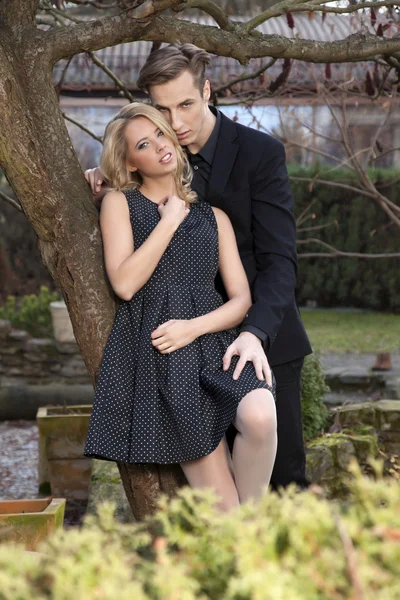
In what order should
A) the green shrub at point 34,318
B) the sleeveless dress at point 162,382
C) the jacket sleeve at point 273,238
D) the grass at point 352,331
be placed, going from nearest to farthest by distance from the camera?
the sleeveless dress at point 162,382, the jacket sleeve at point 273,238, the green shrub at point 34,318, the grass at point 352,331

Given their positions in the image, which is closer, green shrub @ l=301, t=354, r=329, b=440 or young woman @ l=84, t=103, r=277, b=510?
young woman @ l=84, t=103, r=277, b=510

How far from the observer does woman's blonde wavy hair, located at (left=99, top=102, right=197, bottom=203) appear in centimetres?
279

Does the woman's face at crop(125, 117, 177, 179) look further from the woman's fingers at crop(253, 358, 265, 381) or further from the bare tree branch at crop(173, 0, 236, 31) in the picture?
the woman's fingers at crop(253, 358, 265, 381)

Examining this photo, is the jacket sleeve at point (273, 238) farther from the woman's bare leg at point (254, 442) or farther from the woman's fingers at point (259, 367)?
the woman's bare leg at point (254, 442)

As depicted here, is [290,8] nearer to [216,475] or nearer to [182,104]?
[182,104]

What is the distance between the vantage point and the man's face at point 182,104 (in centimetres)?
285

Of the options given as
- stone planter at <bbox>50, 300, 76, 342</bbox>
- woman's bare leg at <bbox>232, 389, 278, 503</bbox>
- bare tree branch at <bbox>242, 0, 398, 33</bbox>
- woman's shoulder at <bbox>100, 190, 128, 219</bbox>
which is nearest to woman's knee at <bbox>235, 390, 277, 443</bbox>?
woman's bare leg at <bbox>232, 389, 278, 503</bbox>

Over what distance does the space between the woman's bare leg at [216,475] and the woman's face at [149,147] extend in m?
0.90

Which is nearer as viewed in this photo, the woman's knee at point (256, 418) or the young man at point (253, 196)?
the woman's knee at point (256, 418)

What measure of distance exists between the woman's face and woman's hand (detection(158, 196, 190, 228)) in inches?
4.1

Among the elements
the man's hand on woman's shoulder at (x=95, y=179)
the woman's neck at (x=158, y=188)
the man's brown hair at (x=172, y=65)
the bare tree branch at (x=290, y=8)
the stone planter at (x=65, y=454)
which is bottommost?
the stone planter at (x=65, y=454)

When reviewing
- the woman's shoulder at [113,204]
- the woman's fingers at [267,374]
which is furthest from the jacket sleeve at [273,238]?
the woman's shoulder at [113,204]

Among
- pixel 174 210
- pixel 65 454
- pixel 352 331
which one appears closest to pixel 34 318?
pixel 65 454

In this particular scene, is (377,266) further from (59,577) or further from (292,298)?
(59,577)
